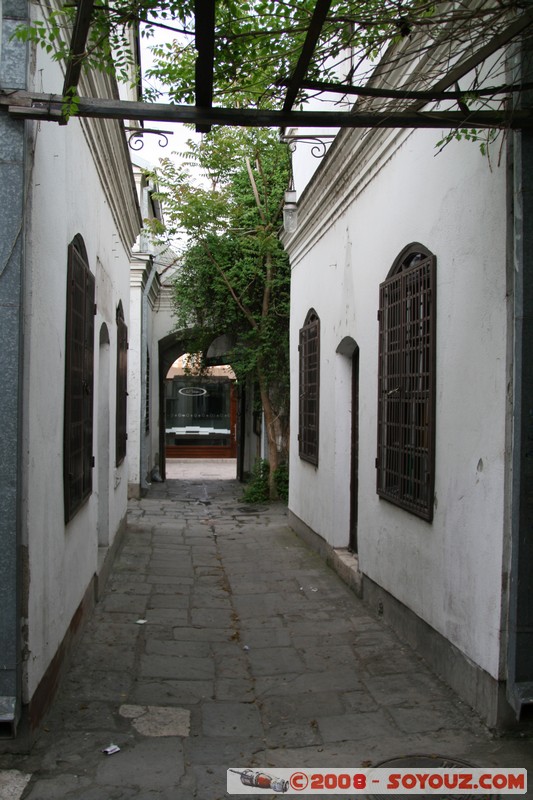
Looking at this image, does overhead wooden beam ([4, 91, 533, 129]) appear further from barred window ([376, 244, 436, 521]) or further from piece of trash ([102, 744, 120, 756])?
piece of trash ([102, 744, 120, 756])

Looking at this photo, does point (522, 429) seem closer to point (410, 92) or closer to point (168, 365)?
point (410, 92)

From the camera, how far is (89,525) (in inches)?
231

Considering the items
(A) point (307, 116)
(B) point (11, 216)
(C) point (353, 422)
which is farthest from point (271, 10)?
(C) point (353, 422)

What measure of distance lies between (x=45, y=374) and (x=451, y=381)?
2.37 meters

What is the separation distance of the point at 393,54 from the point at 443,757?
14.7ft

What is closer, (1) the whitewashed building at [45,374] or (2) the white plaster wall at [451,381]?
(1) the whitewashed building at [45,374]

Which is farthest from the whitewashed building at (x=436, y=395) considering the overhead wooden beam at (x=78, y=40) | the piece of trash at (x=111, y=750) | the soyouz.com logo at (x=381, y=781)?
the overhead wooden beam at (x=78, y=40)

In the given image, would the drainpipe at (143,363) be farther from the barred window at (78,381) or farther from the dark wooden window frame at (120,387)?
the barred window at (78,381)

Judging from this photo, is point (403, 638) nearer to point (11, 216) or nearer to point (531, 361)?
point (531, 361)

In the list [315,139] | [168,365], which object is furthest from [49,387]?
[168,365]

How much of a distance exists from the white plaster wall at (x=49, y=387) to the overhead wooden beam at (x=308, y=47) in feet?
4.04

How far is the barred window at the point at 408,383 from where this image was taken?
15.9 ft

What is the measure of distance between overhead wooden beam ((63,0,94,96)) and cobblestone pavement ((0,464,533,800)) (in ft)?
10.1

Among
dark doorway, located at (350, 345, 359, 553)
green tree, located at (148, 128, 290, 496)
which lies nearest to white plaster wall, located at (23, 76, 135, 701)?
dark doorway, located at (350, 345, 359, 553)
